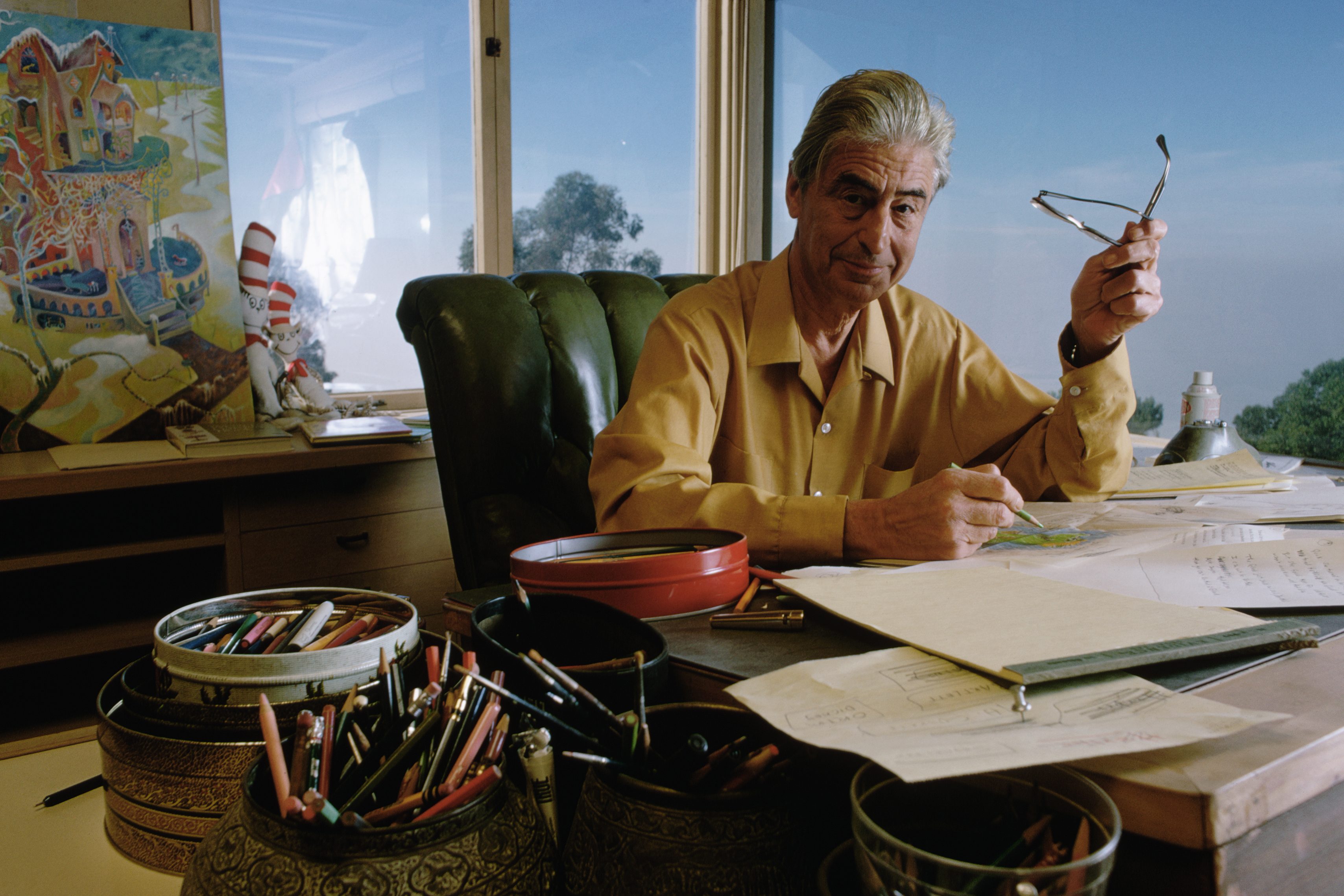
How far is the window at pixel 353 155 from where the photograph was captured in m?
2.52

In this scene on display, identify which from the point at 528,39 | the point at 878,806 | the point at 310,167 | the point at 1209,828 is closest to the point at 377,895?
the point at 878,806

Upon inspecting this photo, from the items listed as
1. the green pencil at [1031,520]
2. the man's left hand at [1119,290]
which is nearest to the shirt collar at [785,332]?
the man's left hand at [1119,290]

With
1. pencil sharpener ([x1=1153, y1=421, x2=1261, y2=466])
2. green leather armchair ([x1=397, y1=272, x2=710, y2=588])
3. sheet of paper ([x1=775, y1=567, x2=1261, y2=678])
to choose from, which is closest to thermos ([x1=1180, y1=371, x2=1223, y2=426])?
pencil sharpener ([x1=1153, y1=421, x2=1261, y2=466])

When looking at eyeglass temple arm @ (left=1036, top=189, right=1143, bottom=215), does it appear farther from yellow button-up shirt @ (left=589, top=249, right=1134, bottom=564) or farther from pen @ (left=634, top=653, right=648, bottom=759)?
pen @ (left=634, top=653, right=648, bottom=759)

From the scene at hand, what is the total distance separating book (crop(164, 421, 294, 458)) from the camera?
1928mm

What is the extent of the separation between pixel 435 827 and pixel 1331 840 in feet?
1.48

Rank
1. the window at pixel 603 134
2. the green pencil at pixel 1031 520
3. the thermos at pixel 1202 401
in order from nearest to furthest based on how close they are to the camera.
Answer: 1. the green pencil at pixel 1031 520
2. the thermos at pixel 1202 401
3. the window at pixel 603 134

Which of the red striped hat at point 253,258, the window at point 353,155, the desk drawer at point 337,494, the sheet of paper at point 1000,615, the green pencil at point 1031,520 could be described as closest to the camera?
the sheet of paper at point 1000,615

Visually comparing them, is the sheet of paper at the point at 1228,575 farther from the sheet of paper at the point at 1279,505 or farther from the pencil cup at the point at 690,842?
the pencil cup at the point at 690,842

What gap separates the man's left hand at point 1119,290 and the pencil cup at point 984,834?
3.03ft

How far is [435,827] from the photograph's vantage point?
15.9 inches

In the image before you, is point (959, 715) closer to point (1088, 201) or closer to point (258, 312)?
point (1088, 201)

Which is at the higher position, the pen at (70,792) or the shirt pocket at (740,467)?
the shirt pocket at (740,467)

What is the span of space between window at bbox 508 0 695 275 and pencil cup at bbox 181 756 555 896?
2.73 meters
